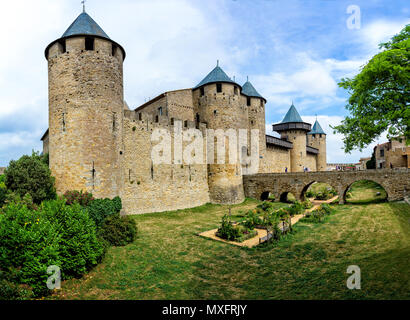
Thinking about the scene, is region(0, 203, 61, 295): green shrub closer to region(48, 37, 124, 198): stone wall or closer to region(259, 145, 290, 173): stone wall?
region(48, 37, 124, 198): stone wall

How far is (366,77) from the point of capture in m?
8.04

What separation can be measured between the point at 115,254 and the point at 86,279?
6.38 ft

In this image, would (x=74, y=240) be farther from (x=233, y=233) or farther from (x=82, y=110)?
(x=82, y=110)

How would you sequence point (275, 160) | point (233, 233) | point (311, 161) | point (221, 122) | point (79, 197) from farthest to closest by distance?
point (311, 161) → point (275, 160) → point (221, 122) → point (79, 197) → point (233, 233)

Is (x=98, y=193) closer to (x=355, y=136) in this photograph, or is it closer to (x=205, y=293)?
(x=205, y=293)

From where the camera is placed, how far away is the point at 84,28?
43.2ft

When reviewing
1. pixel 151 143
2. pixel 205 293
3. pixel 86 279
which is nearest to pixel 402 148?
pixel 151 143

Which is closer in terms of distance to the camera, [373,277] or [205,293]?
[373,277]

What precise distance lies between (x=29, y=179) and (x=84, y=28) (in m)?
8.05

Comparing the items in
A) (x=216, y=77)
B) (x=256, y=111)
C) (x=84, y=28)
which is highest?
(x=216, y=77)

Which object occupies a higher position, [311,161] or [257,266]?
[311,161]

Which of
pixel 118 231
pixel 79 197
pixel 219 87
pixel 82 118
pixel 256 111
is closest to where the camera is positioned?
pixel 118 231

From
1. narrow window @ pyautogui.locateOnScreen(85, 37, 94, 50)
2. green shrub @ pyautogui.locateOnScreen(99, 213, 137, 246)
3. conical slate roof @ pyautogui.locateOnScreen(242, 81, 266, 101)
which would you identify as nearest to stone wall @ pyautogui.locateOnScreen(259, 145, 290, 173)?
conical slate roof @ pyautogui.locateOnScreen(242, 81, 266, 101)

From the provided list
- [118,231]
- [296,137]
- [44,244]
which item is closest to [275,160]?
[296,137]
